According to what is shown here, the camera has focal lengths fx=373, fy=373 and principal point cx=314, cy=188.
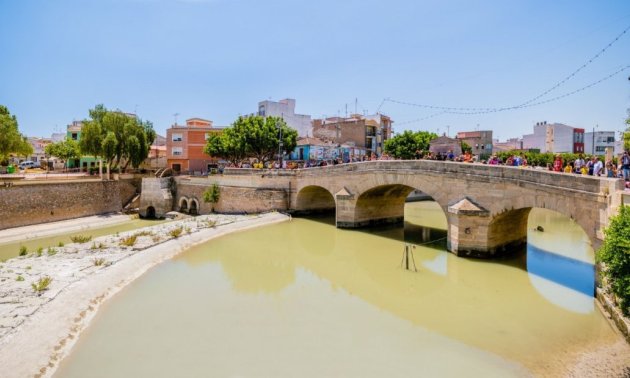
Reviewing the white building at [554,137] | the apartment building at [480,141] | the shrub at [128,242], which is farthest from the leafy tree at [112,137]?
the white building at [554,137]

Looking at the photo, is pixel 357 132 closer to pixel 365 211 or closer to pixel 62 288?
pixel 365 211

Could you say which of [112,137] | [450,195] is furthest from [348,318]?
[112,137]

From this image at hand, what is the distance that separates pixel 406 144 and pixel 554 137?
32.8 m

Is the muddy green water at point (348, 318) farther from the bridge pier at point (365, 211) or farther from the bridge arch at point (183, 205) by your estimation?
the bridge arch at point (183, 205)

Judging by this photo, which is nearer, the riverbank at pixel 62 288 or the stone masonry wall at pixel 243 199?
the riverbank at pixel 62 288

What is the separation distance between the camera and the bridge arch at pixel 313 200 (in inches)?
1097

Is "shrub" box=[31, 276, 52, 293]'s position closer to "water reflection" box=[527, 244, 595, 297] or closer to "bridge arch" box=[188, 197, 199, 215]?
"water reflection" box=[527, 244, 595, 297]

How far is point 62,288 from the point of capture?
38.3 feet

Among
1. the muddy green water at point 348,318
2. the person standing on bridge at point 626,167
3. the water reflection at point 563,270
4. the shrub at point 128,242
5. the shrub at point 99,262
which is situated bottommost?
the muddy green water at point 348,318

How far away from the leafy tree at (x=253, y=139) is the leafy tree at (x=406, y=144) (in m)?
14.6

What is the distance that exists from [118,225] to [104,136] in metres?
8.52

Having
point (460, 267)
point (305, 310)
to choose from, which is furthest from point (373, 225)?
point (305, 310)

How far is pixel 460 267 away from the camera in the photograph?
15141 millimetres

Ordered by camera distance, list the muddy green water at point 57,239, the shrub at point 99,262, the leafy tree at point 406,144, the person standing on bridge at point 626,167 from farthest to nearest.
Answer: the leafy tree at point 406,144 < the muddy green water at point 57,239 < the shrub at point 99,262 < the person standing on bridge at point 626,167
